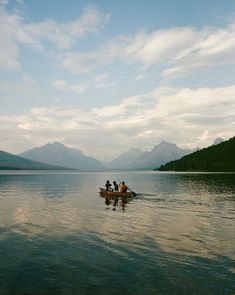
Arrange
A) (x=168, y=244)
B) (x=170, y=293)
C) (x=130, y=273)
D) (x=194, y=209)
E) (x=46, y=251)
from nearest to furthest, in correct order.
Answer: (x=170, y=293) → (x=130, y=273) → (x=46, y=251) → (x=168, y=244) → (x=194, y=209)

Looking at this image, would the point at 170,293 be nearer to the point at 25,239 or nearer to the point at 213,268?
the point at 213,268

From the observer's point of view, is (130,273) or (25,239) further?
(25,239)

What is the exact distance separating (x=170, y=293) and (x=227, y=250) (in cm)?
1082

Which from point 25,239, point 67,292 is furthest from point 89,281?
point 25,239

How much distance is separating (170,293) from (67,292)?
5.94 metres

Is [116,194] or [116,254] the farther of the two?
[116,194]

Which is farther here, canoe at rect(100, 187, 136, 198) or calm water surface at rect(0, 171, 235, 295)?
canoe at rect(100, 187, 136, 198)

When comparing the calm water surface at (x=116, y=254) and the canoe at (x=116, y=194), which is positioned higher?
the canoe at (x=116, y=194)

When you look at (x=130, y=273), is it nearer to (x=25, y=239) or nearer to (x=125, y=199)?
(x=25, y=239)

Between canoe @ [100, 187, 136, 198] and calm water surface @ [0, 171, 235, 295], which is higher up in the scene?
canoe @ [100, 187, 136, 198]

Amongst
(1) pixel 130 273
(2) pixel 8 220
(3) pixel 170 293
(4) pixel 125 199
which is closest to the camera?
(3) pixel 170 293

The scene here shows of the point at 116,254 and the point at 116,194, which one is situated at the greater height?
the point at 116,194

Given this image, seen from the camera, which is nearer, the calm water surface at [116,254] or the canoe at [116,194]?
the calm water surface at [116,254]

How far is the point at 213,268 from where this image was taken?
73.0ft
